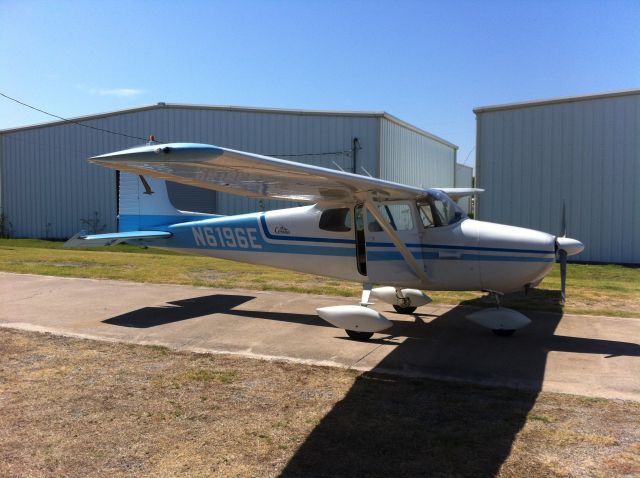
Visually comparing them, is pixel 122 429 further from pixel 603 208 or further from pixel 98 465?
pixel 603 208

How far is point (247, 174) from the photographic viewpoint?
18.0 feet

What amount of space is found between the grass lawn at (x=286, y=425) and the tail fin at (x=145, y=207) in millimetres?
4542

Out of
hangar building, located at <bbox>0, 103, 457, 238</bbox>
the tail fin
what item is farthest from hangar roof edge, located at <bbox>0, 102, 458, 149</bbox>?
the tail fin

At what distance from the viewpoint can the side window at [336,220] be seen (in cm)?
788

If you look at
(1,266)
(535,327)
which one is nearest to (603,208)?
(535,327)

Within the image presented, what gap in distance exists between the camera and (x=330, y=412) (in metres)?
4.23

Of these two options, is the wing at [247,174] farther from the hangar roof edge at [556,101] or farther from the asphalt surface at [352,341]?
the hangar roof edge at [556,101]

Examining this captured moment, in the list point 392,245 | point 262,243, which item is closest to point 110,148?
point 262,243

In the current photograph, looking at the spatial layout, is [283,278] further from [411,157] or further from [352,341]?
[411,157]

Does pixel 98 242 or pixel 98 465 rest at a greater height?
pixel 98 242

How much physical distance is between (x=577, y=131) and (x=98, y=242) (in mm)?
15741

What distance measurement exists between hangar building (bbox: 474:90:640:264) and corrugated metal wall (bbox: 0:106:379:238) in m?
4.95

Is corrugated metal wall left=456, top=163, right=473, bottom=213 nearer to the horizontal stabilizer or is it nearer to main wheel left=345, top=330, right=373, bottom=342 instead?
the horizontal stabilizer

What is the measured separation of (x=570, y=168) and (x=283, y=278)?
439 inches
